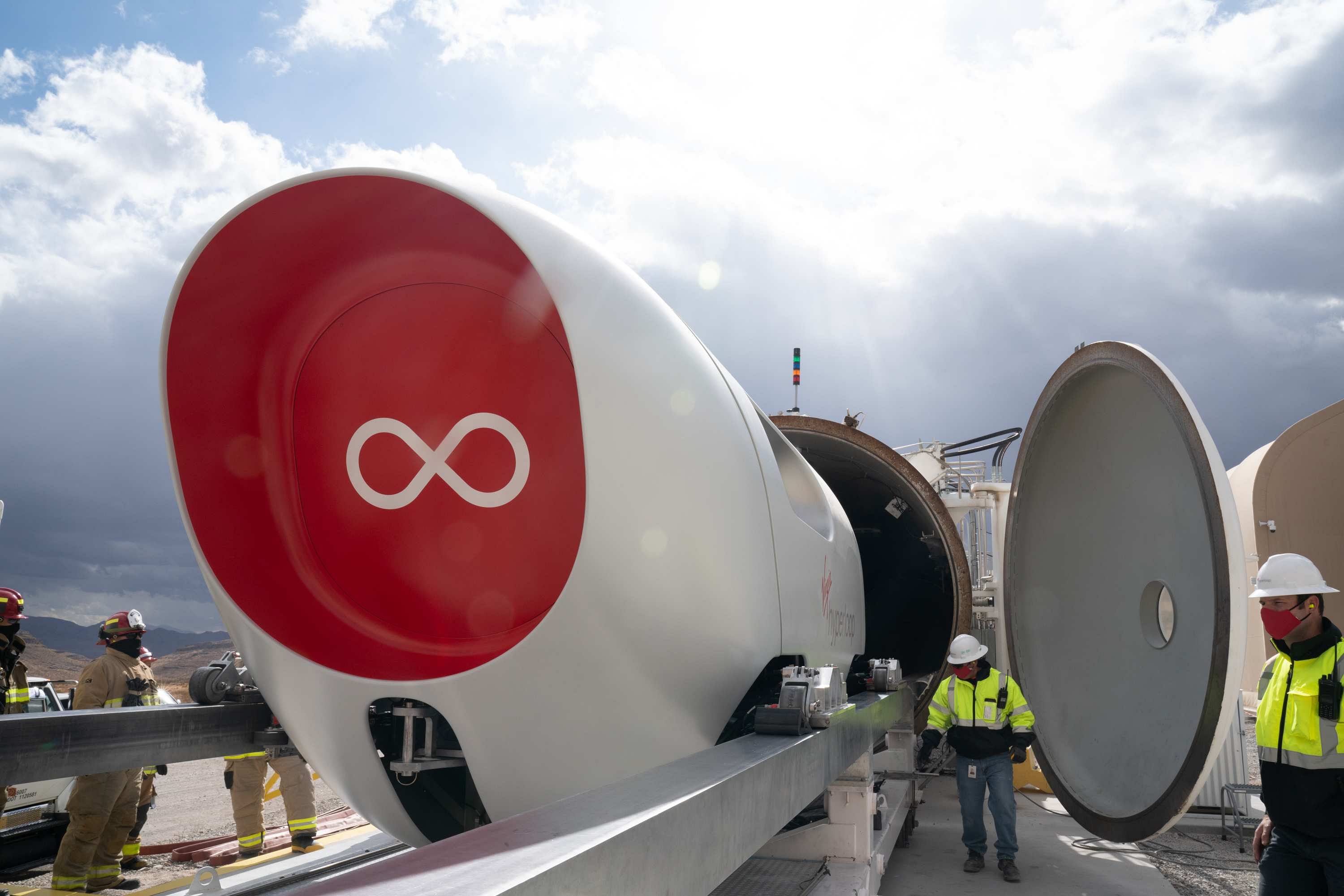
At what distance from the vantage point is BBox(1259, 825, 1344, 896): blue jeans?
2900 millimetres

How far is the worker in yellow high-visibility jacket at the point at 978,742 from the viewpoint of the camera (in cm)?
538

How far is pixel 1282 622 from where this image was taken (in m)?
3.05

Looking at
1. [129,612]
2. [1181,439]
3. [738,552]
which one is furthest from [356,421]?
[129,612]

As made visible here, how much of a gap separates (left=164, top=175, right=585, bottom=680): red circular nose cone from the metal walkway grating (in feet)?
4.13

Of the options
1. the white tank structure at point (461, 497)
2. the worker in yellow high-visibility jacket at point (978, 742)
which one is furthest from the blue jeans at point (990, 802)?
the white tank structure at point (461, 497)

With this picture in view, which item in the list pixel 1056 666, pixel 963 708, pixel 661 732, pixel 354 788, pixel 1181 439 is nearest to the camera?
pixel 661 732

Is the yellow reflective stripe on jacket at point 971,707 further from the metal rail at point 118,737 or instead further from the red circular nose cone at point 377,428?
the metal rail at point 118,737

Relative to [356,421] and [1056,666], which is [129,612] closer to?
[356,421]

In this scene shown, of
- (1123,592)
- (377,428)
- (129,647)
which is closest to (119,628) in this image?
(129,647)

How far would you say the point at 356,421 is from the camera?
7.69 feet

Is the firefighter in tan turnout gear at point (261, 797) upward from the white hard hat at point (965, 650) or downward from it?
downward

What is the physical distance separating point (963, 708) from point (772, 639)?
3600 millimetres

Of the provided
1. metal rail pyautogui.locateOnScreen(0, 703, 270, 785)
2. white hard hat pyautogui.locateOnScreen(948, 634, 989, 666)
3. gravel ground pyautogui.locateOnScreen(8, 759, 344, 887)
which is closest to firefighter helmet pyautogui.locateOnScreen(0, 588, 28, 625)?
gravel ground pyautogui.locateOnScreen(8, 759, 344, 887)

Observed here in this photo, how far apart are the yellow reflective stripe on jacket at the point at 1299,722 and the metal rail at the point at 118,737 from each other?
3573 millimetres
